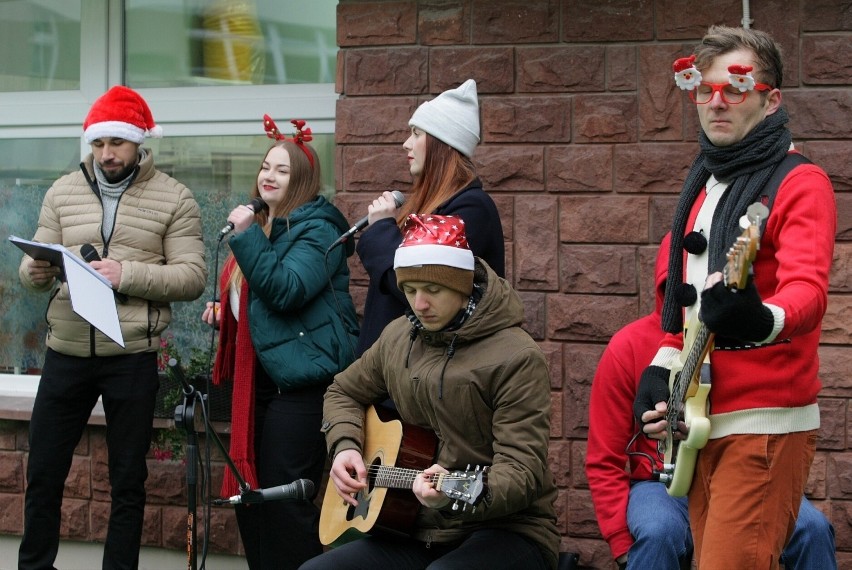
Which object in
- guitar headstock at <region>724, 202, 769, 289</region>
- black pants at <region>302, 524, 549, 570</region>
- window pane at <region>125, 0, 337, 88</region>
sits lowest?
black pants at <region>302, 524, 549, 570</region>

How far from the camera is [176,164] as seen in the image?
559 centimetres

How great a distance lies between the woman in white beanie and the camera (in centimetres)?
394

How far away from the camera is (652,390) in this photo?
3.05 m

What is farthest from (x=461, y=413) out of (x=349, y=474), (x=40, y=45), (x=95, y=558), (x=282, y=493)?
(x=40, y=45)

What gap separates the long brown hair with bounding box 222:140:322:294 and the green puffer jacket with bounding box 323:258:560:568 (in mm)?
1112

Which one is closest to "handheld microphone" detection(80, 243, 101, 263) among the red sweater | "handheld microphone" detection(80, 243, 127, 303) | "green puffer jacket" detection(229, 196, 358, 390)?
"handheld microphone" detection(80, 243, 127, 303)

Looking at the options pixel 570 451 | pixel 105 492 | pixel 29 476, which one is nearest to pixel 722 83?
pixel 570 451

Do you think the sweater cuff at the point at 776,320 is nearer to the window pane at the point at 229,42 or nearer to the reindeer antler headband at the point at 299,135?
the reindeer antler headband at the point at 299,135

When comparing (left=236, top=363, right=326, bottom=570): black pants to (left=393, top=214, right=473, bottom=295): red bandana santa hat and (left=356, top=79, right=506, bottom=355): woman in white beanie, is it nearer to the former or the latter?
(left=356, top=79, right=506, bottom=355): woman in white beanie

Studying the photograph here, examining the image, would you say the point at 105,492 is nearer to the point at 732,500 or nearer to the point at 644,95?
the point at 644,95

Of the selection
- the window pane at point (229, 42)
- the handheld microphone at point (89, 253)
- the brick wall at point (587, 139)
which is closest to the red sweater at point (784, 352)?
the brick wall at point (587, 139)

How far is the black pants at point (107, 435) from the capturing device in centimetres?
466

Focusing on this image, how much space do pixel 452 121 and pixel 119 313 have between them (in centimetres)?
154

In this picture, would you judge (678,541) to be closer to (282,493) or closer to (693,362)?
(693,362)
